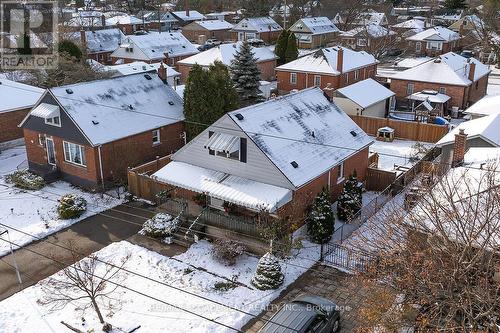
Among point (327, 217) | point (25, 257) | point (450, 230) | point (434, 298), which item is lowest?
point (25, 257)

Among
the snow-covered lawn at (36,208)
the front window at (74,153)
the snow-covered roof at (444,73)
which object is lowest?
the snow-covered lawn at (36,208)

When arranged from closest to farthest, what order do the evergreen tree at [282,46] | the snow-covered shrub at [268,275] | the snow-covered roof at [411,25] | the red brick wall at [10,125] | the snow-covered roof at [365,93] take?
the snow-covered shrub at [268,275] → the red brick wall at [10,125] → the snow-covered roof at [365,93] → the evergreen tree at [282,46] → the snow-covered roof at [411,25]

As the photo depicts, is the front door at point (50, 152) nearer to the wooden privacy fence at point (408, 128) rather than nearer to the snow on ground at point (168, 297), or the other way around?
the snow on ground at point (168, 297)

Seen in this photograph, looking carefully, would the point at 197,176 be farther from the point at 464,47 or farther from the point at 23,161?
the point at 464,47

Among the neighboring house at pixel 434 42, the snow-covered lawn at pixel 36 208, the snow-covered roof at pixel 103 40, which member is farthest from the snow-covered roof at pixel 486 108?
the snow-covered roof at pixel 103 40

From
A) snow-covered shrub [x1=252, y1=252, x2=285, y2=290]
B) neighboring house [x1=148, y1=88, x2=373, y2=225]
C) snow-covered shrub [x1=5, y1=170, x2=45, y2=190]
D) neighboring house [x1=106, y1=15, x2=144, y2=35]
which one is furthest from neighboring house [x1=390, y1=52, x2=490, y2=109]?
neighboring house [x1=106, y1=15, x2=144, y2=35]

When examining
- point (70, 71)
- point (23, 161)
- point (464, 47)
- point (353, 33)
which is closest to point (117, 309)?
point (23, 161)

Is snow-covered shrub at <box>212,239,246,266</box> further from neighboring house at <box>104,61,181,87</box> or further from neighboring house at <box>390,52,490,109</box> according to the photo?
neighboring house at <box>390,52,490,109</box>

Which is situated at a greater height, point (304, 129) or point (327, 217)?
point (304, 129)
